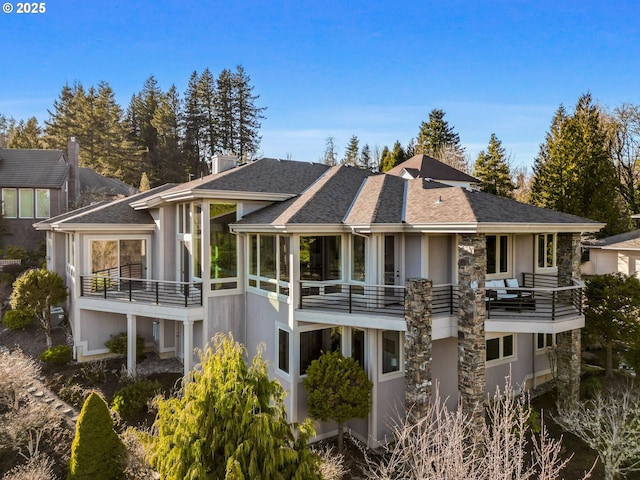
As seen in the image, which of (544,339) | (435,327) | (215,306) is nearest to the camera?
(435,327)

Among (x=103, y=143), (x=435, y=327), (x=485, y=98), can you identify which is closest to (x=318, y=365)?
(x=435, y=327)

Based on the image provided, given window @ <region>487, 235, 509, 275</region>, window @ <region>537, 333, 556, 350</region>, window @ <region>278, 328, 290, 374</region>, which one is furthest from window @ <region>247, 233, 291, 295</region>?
window @ <region>537, 333, 556, 350</region>

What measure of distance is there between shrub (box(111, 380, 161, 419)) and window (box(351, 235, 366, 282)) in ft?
25.9

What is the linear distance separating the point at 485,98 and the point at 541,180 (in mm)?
7697

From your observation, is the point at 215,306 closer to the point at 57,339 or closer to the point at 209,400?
the point at 209,400

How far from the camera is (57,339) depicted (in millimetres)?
19234

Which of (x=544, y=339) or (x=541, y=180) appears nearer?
(x=544, y=339)

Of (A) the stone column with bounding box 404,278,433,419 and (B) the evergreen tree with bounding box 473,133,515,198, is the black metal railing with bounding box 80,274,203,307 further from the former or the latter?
(B) the evergreen tree with bounding box 473,133,515,198

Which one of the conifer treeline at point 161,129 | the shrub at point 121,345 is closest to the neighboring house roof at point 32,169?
the conifer treeline at point 161,129

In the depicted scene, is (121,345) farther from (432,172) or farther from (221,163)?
(432,172)

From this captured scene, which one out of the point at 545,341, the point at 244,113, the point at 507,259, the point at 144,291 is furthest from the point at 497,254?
the point at 244,113

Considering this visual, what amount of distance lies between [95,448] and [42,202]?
2743 centimetres

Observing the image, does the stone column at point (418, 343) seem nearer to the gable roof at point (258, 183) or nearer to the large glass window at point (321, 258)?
the large glass window at point (321, 258)

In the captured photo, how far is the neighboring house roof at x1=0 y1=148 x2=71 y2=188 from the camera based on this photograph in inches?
1188
